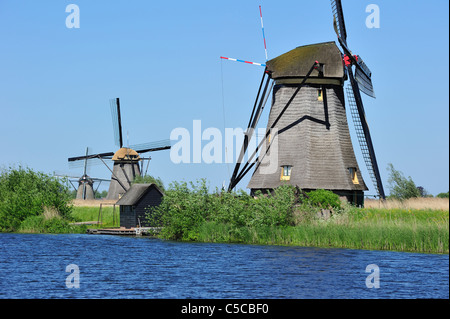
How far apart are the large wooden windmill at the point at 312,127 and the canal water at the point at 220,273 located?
847cm

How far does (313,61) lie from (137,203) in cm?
1570

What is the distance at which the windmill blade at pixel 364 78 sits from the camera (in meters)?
41.4

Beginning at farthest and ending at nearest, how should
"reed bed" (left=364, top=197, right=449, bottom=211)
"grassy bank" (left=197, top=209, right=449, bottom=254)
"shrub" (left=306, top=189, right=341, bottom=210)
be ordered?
1. "shrub" (left=306, top=189, right=341, bottom=210)
2. "reed bed" (left=364, top=197, right=449, bottom=211)
3. "grassy bank" (left=197, top=209, right=449, bottom=254)

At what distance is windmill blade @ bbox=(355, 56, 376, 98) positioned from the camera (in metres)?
41.4

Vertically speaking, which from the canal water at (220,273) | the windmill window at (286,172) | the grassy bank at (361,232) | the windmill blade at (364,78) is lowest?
the canal water at (220,273)

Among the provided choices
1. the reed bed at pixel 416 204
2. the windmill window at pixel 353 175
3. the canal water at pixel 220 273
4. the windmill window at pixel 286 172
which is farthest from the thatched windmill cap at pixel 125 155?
the canal water at pixel 220 273

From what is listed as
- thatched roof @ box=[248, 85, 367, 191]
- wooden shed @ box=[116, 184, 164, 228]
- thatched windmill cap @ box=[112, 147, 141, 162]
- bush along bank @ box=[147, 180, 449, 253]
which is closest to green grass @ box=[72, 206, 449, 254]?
bush along bank @ box=[147, 180, 449, 253]

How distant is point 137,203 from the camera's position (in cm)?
4750

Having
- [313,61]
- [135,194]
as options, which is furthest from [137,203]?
[313,61]

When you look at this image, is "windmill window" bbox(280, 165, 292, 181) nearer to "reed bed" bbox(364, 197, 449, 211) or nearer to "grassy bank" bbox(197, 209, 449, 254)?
"reed bed" bbox(364, 197, 449, 211)

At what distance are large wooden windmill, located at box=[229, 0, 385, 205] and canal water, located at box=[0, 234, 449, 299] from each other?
8.47 m

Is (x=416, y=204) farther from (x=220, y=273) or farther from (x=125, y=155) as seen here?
(x=125, y=155)

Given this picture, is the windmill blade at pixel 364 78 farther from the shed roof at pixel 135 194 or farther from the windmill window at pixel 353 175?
the shed roof at pixel 135 194
